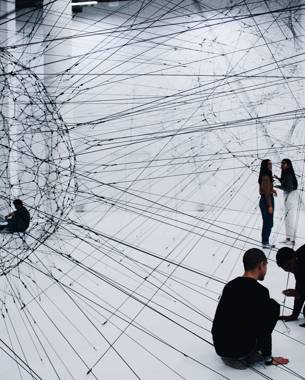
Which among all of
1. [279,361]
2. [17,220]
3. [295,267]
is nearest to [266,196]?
[295,267]

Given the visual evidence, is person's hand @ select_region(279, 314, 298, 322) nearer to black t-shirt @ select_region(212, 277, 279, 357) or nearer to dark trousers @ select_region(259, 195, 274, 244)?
black t-shirt @ select_region(212, 277, 279, 357)

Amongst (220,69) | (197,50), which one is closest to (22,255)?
(220,69)

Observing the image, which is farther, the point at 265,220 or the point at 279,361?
the point at 265,220

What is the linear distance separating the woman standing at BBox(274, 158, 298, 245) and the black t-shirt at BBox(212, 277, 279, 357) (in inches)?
82.6

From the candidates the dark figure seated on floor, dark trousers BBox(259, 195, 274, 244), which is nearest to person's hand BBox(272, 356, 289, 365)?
the dark figure seated on floor

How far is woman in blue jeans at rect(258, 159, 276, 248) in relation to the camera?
4992 millimetres

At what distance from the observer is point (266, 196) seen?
5.15m

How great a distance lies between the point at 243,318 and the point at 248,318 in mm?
27

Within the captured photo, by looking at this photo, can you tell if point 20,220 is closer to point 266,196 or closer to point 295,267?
point 295,267

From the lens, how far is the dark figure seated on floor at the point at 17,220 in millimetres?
3051

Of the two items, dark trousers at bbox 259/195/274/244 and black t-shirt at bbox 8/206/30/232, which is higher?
dark trousers at bbox 259/195/274/244

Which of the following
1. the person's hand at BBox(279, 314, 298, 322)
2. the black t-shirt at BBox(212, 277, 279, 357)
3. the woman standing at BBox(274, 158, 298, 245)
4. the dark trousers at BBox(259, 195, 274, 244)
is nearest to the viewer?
the black t-shirt at BBox(212, 277, 279, 357)

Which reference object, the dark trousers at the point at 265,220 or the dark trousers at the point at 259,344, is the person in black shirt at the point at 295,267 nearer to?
the dark trousers at the point at 259,344

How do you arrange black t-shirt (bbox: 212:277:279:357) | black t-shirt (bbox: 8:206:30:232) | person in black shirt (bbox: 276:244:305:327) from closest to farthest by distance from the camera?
black t-shirt (bbox: 212:277:279:357), black t-shirt (bbox: 8:206:30:232), person in black shirt (bbox: 276:244:305:327)
